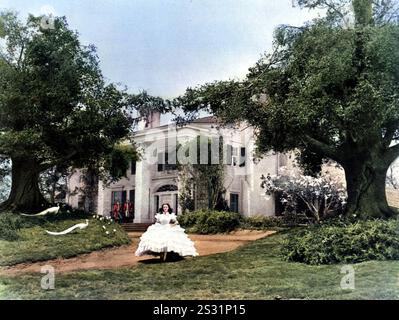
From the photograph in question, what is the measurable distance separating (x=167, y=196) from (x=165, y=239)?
456 millimetres

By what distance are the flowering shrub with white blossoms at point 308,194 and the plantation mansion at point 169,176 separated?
121mm

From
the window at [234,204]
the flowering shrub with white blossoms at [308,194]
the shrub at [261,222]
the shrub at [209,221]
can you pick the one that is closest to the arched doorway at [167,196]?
the shrub at [209,221]

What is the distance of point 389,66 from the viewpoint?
5.61 metres

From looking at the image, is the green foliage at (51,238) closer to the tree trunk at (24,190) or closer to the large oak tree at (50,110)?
the tree trunk at (24,190)

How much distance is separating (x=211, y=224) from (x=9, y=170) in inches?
96.4

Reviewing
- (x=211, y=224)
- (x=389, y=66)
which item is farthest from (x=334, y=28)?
(x=211, y=224)

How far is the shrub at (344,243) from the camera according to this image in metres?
5.56

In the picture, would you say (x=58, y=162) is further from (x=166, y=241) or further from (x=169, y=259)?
(x=169, y=259)

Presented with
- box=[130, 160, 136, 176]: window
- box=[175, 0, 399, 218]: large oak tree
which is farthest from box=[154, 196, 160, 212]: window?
box=[175, 0, 399, 218]: large oak tree

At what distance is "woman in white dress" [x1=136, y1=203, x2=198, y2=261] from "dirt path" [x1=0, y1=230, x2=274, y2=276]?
72 mm

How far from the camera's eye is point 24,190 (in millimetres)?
6305

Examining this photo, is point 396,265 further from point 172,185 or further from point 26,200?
point 26,200

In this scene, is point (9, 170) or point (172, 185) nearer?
point (172, 185)

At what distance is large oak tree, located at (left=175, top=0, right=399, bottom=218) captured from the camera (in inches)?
224
